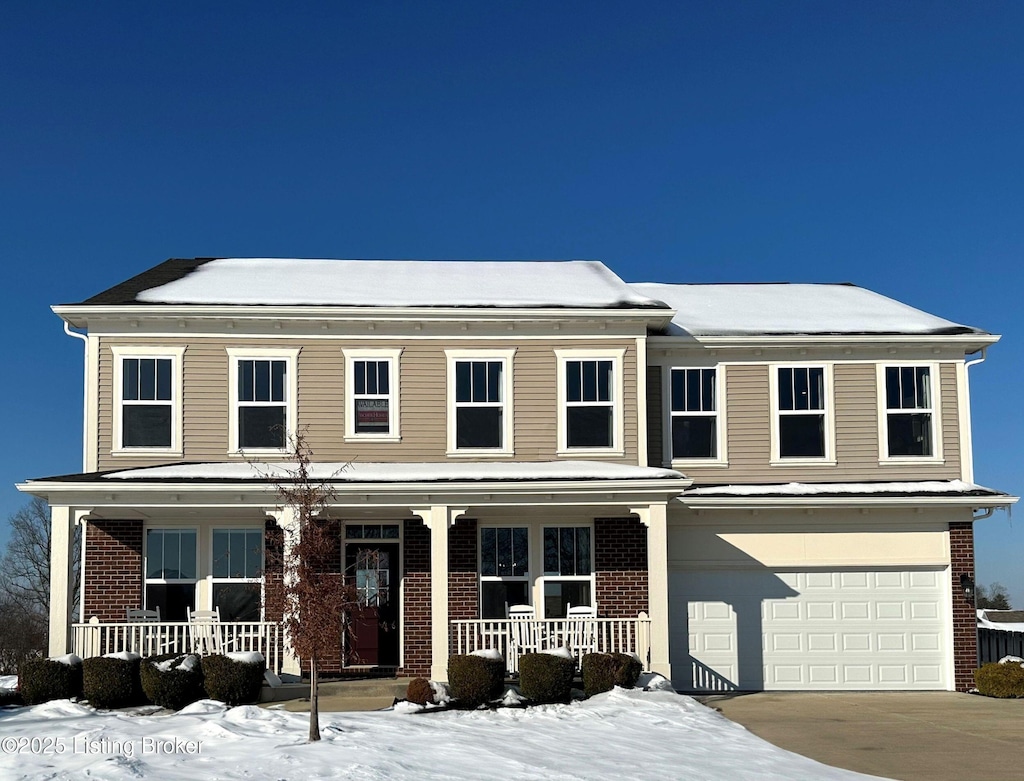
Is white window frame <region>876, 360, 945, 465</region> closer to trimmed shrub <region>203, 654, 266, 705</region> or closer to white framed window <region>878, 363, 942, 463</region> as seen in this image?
white framed window <region>878, 363, 942, 463</region>

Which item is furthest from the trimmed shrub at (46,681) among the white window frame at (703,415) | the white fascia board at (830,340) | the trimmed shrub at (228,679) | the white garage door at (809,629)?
the white fascia board at (830,340)

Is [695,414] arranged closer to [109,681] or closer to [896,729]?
[896,729]

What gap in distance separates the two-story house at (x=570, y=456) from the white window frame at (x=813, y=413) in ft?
0.13

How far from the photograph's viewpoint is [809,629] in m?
20.1

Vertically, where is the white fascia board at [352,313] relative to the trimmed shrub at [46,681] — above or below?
above

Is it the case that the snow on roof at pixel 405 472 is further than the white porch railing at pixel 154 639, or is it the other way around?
the snow on roof at pixel 405 472

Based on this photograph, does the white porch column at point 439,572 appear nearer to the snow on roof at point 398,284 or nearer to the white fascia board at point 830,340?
the snow on roof at point 398,284

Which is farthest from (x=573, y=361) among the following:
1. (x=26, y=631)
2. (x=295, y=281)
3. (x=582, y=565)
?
(x=26, y=631)

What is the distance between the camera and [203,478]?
17.8 metres

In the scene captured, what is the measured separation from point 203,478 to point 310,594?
523 cm

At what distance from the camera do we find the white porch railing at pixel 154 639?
17.4 metres

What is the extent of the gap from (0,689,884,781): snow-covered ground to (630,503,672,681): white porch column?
1.59 m

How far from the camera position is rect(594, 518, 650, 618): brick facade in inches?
772

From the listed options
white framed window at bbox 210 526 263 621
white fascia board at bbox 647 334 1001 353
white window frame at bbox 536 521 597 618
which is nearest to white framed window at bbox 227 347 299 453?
white framed window at bbox 210 526 263 621
